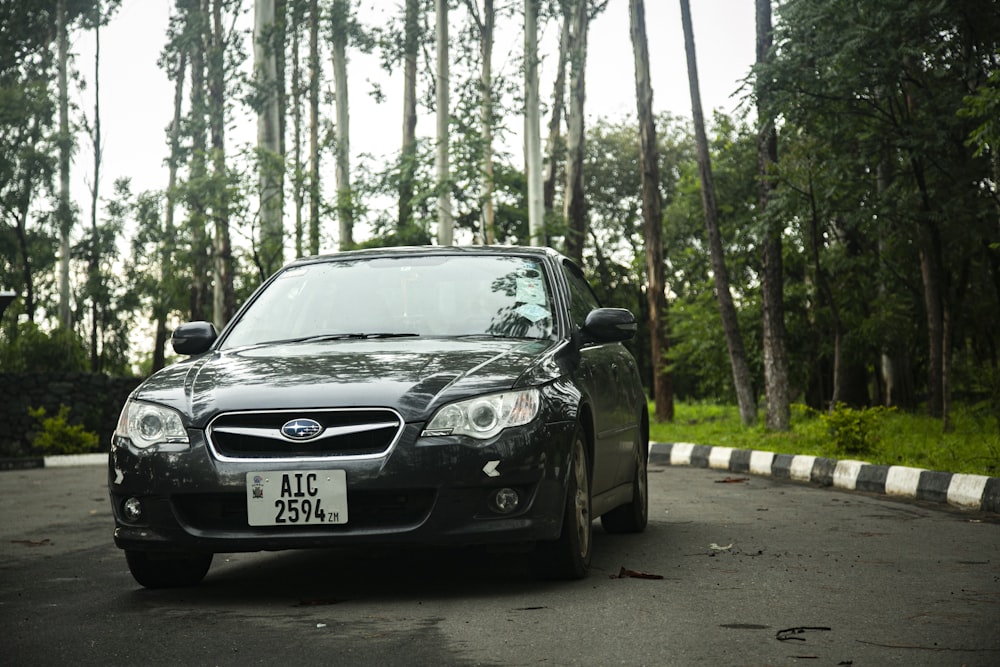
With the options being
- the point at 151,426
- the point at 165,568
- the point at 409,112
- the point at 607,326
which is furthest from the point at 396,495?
the point at 409,112

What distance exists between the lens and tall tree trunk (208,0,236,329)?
83.5 ft

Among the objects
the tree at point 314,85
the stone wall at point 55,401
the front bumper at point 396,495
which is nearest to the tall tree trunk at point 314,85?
the tree at point 314,85


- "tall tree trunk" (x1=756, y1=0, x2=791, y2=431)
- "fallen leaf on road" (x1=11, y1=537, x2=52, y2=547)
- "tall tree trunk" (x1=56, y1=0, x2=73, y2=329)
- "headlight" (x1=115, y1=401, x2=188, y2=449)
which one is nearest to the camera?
"headlight" (x1=115, y1=401, x2=188, y2=449)

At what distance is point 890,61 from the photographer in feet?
52.5

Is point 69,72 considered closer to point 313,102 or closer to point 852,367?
point 313,102

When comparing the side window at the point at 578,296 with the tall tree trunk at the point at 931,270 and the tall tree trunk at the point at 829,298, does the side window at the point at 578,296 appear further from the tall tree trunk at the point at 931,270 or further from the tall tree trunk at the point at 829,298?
the tall tree trunk at the point at 829,298

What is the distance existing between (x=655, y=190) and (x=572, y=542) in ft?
68.2

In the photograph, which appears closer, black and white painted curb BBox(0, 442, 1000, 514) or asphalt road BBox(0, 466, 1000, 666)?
asphalt road BBox(0, 466, 1000, 666)

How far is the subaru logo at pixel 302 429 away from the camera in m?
5.53

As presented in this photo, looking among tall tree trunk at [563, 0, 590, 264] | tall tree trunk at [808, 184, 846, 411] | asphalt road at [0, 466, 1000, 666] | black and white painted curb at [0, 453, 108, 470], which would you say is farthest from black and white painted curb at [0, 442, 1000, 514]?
tall tree trunk at [563, 0, 590, 264]

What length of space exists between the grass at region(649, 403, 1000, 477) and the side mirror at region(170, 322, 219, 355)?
6.23 m

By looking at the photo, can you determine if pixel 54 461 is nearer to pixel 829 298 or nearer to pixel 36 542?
pixel 829 298

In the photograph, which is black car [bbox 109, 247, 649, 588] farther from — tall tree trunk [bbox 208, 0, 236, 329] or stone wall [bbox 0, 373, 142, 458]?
tall tree trunk [bbox 208, 0, 236, 329]

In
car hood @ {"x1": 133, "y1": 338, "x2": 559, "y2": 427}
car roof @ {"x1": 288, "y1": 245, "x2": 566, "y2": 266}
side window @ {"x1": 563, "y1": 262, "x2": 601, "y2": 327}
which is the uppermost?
car roof @ {"x1": 288, "y1": 245, "x2": 566, "y2": 266}
